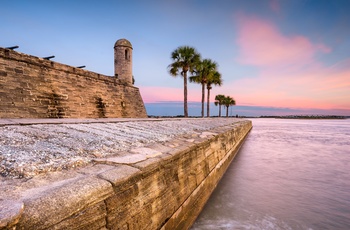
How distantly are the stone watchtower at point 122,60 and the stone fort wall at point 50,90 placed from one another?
2585 millimetres

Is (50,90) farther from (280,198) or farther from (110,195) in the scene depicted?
(280,198)

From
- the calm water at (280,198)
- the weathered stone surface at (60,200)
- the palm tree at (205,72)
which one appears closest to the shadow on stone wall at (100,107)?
the calm water at (280,198)

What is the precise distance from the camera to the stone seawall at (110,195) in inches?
43.9

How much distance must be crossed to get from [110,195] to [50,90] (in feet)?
37.9

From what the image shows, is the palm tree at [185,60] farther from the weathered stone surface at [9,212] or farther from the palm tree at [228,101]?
the palm tree at [228,101]

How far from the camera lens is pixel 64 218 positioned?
1.21 m

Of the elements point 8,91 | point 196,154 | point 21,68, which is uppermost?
point 21,68

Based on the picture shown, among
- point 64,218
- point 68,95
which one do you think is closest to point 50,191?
point 64,218

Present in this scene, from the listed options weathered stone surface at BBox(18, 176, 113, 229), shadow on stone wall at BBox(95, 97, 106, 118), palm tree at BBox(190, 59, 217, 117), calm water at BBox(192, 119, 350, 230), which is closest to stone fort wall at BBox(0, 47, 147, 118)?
shadow on stone wall at BBox(95, 97, 106, 118)

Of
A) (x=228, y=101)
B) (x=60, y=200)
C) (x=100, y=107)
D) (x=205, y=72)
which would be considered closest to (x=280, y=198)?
(x=60, y=200)

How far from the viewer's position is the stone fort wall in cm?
920

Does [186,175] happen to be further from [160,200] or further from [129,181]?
[129,181]

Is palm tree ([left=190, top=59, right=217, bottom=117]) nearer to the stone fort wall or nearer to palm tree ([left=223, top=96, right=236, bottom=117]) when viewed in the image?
the stone fort wall

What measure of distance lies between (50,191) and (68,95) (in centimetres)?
1219
